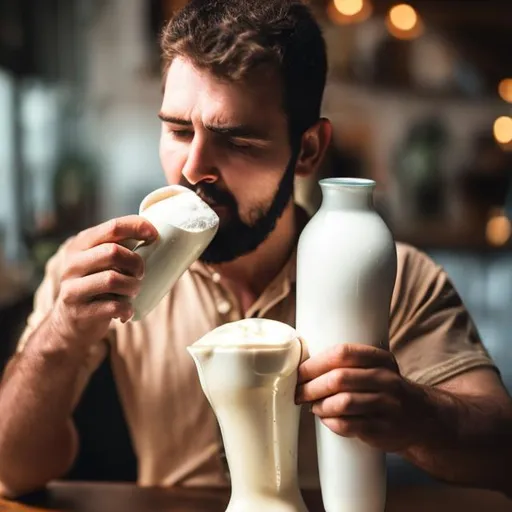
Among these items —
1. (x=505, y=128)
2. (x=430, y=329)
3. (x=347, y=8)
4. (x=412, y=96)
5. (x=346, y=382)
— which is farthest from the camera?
(x=412, y=96)

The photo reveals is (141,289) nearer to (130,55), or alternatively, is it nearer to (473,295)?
(473,295)

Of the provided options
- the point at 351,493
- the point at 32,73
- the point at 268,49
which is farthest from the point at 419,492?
the point at 32,73

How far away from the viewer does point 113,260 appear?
2.31 ft

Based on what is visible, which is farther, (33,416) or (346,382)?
(33,416)

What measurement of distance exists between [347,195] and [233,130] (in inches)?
5.4

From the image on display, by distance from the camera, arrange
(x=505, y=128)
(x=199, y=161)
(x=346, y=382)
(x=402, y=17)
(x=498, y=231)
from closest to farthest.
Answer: (x=346, y=382), (x=199, y=161), (x=402, y=17), (x=505, y=128), (x=498, y=231)

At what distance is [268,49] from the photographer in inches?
29.9

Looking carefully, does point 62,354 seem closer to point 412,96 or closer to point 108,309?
point 108,309

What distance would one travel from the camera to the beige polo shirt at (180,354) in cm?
91

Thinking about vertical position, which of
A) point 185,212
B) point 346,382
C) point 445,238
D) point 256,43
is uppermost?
point 256,43

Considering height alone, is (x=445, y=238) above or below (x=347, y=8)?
below

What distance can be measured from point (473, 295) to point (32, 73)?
1238mm

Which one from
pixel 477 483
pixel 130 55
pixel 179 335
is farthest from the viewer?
pixel 130 55

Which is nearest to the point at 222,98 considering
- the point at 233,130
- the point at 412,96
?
the point at 233,130
